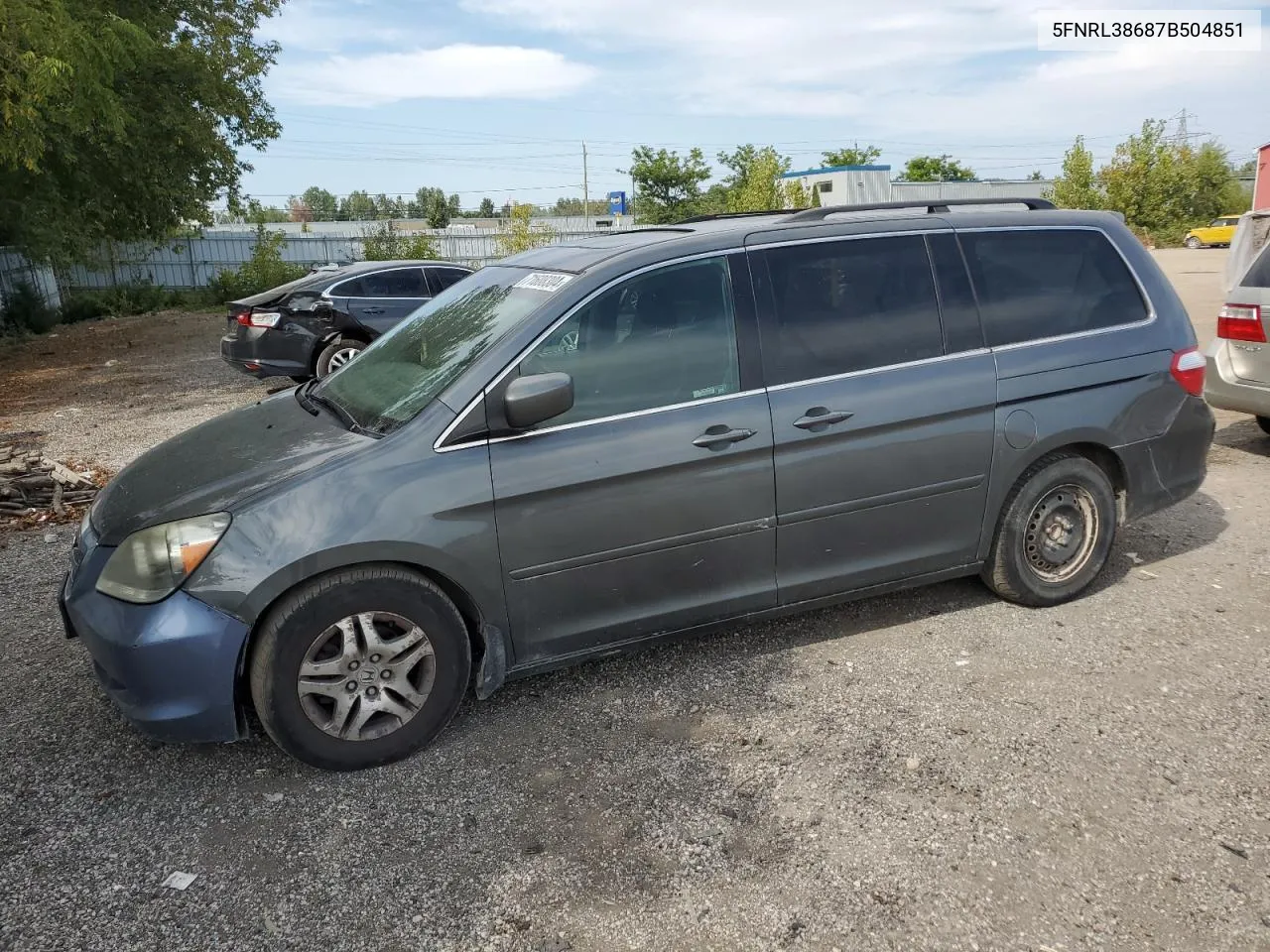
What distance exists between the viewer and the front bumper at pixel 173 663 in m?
3.16

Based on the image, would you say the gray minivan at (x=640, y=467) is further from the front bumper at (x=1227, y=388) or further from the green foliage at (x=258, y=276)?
the green foliage at (x=258, y=276)

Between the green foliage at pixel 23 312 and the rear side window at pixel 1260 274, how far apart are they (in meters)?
22.0

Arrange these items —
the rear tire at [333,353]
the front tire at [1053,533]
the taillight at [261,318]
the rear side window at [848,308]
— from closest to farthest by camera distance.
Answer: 1. the rear side window at [848,308]
2. the front tire at [1053,533]
3. the taillight at [261,318]
4. the rear tire at [333,353]

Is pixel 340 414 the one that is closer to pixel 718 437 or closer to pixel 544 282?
pixel 544 282

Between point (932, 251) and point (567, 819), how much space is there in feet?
9.34

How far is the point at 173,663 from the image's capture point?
3160 millimetres

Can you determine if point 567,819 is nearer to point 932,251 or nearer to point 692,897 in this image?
point 692,897

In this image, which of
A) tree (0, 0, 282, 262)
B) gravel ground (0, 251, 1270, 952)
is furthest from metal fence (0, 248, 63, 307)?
gravel ground (0, 251, 1270, 952)

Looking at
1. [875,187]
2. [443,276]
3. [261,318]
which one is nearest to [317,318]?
[261,318]

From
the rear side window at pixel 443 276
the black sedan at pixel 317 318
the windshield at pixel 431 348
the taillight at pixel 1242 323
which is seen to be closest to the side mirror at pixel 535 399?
the windshield at pixel 431 348

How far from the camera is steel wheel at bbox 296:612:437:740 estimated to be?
10.8 feet

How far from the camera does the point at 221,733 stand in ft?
10.7

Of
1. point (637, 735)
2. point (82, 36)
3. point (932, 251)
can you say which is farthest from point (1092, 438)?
point (82, 36)

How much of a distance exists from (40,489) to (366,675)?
5246 millimetres
